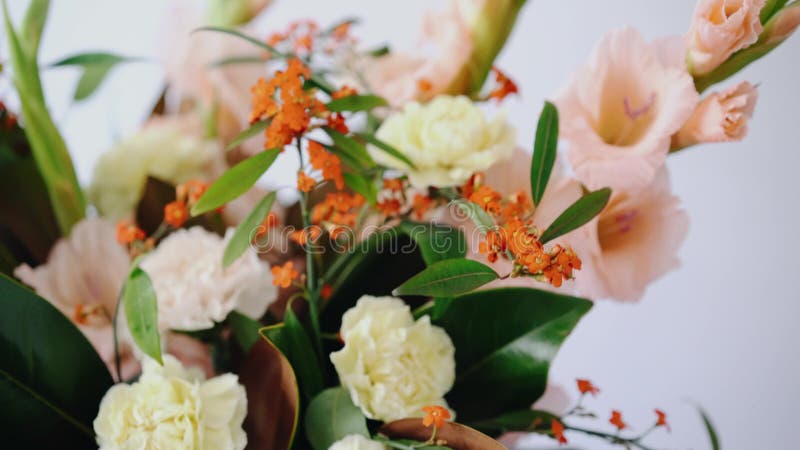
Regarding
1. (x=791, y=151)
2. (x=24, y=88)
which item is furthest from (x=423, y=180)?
(x=791, y=151)

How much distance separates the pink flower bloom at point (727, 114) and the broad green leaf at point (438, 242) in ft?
0.46

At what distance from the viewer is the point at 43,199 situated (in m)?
0.56

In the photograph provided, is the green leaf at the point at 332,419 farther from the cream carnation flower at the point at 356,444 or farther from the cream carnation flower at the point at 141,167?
the cream carnation flower at the point at 141,167

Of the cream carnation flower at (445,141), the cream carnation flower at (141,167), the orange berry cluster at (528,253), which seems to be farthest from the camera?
the cream carnation flower at (141,167)

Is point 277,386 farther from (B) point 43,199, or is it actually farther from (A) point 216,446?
(B) point 43,199

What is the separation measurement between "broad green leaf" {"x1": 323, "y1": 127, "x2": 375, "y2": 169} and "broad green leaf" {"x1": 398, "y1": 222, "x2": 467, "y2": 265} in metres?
0.05

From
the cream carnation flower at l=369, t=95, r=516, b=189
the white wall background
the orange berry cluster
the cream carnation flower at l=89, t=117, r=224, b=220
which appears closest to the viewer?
the orange berry cluster

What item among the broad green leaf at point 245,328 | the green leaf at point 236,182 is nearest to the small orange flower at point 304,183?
the green leaf at point 236,182

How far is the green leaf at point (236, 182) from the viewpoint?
360 millimetres

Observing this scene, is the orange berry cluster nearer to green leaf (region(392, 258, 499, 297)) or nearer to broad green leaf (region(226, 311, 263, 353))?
Answer: green leaf (region(392, 258, 499, 297))

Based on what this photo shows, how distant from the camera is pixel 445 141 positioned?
1.38ft

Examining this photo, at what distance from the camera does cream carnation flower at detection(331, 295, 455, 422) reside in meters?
0.38

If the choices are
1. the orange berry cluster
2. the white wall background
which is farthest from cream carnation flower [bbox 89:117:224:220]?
the orange berry cluster

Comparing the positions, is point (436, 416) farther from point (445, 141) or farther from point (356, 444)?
point (445, 141)
